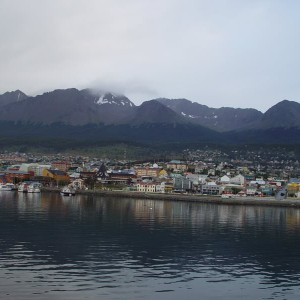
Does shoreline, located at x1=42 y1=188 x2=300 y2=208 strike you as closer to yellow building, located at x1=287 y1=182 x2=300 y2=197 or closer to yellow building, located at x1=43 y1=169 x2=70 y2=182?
yellow building, located at x1=287 y1=182 x2=300 y2=197

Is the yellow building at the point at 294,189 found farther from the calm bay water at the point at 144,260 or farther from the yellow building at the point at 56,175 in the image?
the calm bay water at the point at 144,260

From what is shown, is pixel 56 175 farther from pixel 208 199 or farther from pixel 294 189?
pixel 294 189

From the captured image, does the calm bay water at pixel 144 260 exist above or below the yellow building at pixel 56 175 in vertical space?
below

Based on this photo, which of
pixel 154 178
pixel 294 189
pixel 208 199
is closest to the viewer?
pixel 208 199

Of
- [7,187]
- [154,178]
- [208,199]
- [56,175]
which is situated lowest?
[208,199]

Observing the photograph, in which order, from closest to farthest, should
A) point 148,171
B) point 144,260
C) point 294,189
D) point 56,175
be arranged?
point 144,260, point 294,189, point 56,175, point 148,171

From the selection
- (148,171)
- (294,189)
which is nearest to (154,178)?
(148,171)

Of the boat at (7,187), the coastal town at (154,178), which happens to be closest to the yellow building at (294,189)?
the coastal town at (154,178)

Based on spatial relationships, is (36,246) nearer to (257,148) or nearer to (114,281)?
(114,281)
